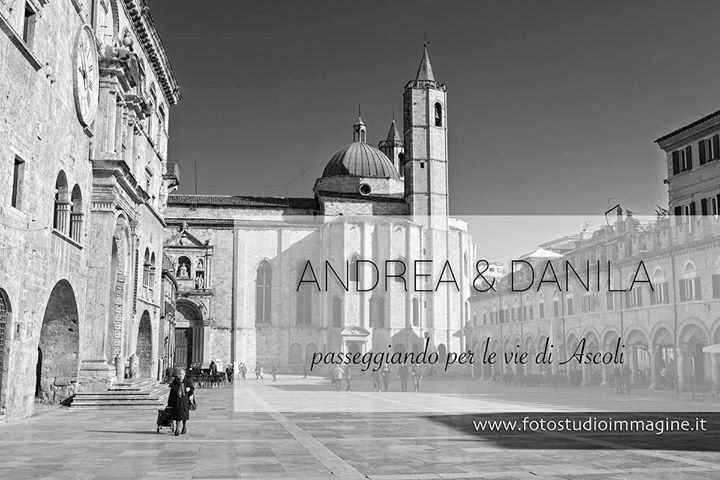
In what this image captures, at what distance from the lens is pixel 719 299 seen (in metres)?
30.7

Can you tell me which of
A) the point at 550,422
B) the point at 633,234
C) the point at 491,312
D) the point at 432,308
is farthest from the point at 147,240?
the point at 432,308

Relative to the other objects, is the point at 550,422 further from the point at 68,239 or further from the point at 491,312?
the point at 491,312

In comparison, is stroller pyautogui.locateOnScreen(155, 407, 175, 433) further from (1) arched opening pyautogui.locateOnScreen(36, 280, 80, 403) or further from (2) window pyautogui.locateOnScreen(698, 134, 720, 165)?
(2) window pyautogui.locateOnScreen(698, 134, 720, 165)

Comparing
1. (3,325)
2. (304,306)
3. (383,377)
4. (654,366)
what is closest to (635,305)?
(654,366)

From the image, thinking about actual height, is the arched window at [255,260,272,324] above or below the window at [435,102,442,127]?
below

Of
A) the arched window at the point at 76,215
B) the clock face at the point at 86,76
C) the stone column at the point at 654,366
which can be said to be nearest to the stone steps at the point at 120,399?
the arched window at the point at 76,215

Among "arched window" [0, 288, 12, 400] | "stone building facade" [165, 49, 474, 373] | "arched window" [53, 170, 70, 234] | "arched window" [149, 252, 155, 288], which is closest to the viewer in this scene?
"arched window" [0, 288, 12, 400]

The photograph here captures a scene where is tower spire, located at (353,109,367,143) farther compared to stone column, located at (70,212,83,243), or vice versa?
tower spire, located at (353,109,367,143)

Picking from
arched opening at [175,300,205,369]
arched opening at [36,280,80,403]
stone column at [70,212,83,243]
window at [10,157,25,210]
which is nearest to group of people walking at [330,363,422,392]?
arched opening at [36,280,80,403]

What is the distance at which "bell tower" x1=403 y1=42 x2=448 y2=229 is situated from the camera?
216 feet

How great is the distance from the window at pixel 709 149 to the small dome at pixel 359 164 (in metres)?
39.3

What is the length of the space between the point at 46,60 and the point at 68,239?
480 cm

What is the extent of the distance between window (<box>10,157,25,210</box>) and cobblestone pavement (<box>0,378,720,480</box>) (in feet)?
16.3

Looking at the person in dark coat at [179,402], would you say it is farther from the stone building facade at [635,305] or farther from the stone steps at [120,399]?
the stone building facade at [635,305]
